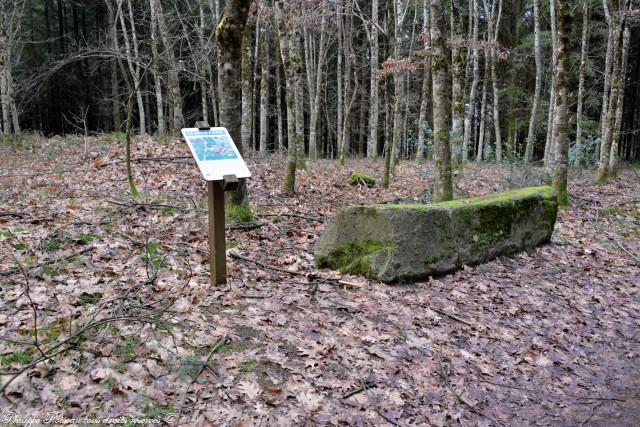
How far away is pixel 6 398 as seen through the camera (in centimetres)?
305

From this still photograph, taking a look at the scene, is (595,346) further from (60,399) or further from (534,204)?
(60,399)

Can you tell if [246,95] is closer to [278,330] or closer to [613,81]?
[278,330]

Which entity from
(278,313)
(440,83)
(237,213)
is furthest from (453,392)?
(440,83)

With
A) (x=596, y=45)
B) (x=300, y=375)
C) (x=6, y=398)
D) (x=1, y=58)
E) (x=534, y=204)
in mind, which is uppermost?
(x=596, y=45)

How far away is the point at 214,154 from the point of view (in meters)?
4.98

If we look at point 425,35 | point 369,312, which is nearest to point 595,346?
point 369,312

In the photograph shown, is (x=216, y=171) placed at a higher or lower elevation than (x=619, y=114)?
lower

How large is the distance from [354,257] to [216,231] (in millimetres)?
2090

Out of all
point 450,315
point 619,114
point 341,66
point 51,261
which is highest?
point 341,66

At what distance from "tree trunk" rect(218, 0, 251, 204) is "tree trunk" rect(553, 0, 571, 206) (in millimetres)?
6962

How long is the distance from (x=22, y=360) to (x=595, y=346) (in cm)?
593

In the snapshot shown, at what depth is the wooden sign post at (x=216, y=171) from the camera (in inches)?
190

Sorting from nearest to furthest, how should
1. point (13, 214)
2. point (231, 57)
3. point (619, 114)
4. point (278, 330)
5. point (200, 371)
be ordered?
point (200, 371) < point (278, 330) < point (13, 214) < point (231, 57) < point (619, 114)

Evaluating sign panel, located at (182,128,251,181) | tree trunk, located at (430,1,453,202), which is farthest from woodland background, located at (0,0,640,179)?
sign panel, located at (182,128,251,181)
